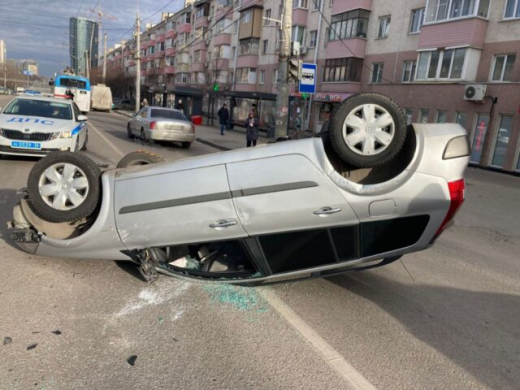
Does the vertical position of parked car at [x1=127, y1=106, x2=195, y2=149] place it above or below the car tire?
below

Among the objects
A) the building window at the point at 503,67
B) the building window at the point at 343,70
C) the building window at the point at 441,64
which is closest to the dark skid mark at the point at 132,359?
the building window at the point at 503,67

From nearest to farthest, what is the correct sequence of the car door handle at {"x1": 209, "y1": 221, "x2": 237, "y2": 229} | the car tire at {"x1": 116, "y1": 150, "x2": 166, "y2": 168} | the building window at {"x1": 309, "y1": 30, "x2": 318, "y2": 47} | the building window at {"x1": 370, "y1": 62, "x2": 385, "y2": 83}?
the car door handle at {"x1": 209, "y1": 221, "x2": 237, "y2": 229}, the car tire at {"x1": 116, "y1": 150, "x2": 166, "y2": 168}, the building window at {"x1": 370, "y1": 62, "x2": 385, "y2": 83}, the building window at {"x1": 309, "y1": 30, "x2": 318, "y2": 47}

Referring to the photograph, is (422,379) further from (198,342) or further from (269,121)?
(269,121)

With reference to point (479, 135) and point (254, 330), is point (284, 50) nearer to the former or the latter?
point (254, 330)

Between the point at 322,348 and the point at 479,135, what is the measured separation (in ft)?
64.2

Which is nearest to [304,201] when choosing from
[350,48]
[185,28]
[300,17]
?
[350,48]

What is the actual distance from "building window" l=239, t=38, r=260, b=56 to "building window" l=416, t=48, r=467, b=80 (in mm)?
21335

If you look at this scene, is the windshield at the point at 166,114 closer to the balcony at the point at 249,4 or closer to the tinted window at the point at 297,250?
the tinted window at the point at 297,250

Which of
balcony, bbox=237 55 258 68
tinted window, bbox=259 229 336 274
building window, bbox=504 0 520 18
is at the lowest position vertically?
tinted window, bbox=259 229 336 274

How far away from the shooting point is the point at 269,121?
32.1 meters

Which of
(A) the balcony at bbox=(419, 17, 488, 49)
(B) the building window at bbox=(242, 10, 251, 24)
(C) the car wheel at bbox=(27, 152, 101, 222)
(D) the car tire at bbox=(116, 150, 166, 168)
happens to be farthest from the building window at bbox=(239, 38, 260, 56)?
(C) the car wheel at bbox=(27, 152, 101, 222)

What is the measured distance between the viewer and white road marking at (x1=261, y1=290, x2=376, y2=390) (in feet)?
8.66

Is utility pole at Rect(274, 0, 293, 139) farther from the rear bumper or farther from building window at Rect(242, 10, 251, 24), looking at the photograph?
building window at Rect(242, 10, 251, 24)

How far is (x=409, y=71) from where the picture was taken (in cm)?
2433
